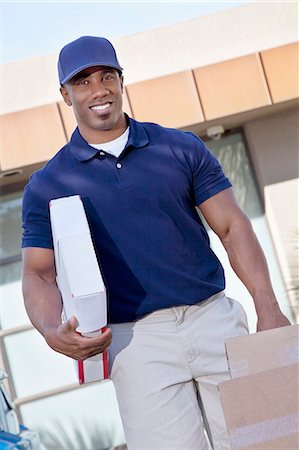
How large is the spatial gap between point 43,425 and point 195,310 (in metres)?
5.54

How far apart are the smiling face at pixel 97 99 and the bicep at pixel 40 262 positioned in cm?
41

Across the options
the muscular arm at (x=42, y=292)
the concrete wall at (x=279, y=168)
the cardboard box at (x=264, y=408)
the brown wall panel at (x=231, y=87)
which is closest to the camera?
the cardboard box at (x=264, y=408)

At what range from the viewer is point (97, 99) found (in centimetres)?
357

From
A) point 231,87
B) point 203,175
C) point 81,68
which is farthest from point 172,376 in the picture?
point 231,87

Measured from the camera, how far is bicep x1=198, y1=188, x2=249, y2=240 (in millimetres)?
3648

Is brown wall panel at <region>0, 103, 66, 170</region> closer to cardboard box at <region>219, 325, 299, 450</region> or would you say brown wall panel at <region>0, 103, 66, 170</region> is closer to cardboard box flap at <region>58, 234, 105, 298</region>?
cardboard box flap at <region>58, 234, 105, 298</region>

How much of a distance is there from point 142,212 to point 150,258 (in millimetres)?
150

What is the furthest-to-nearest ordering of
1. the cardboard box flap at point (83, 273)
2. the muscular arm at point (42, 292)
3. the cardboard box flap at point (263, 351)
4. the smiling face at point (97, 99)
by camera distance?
1. the smiling face at point (97, 99)
2. the muscular arm at point (42, 292)
3. the cardboard box flap at point (83, 273)
4. the cardboard box flap at point (263, 351)

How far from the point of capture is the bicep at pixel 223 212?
3648 millimetres

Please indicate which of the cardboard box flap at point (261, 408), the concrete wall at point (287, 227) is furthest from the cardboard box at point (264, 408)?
the concrete wall at point (287, 227)

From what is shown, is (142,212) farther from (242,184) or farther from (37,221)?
(242,184)

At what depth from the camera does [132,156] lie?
3.62 m

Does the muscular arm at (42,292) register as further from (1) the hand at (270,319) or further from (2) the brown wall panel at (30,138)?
(2) the brown wall panel at (30,138)

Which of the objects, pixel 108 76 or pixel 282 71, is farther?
pixel 282 71
